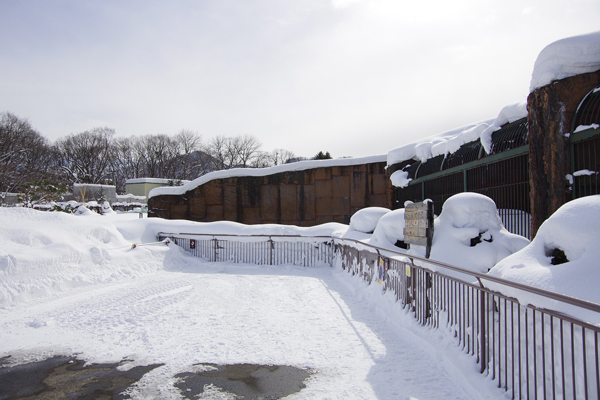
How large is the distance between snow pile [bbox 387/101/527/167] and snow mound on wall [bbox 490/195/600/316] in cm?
534

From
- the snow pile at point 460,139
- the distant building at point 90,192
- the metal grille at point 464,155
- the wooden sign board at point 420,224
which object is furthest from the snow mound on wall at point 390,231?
the distant building at point 90,192

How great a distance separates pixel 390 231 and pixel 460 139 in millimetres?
3803

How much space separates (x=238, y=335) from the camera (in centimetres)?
489

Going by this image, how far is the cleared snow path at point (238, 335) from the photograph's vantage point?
352 centimetres

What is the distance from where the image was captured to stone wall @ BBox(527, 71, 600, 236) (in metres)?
5.57

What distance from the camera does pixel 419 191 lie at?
12.3 metres

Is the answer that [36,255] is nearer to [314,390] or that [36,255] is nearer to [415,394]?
[314,390]

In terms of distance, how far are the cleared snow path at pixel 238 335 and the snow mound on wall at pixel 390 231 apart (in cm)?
116

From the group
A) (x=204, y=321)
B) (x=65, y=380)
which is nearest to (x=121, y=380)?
(x=65, y=380)

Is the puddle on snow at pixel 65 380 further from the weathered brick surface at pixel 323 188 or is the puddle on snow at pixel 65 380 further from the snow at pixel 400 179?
the weathered brick surface at pixel 323 188

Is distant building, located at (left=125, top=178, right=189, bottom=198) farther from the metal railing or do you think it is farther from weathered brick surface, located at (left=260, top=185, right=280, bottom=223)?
the metal railing

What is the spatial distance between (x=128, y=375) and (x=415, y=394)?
2.88 meters

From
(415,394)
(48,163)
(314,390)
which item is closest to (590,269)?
(415,394)

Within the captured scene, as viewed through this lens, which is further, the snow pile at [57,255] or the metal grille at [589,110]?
the snow pile at [57,255]
